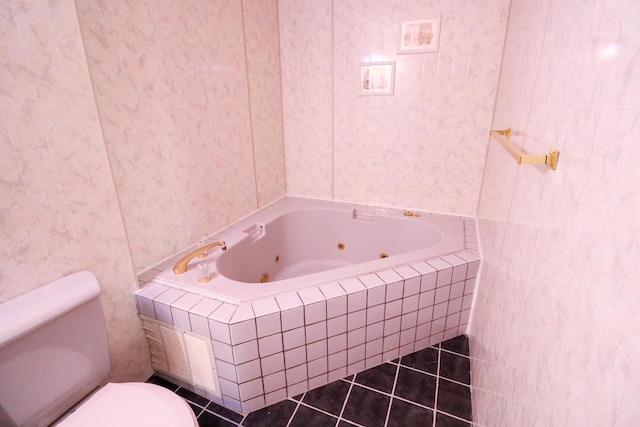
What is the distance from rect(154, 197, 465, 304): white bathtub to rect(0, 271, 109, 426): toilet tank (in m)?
0.42

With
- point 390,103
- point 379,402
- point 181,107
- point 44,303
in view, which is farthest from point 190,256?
point 390,103

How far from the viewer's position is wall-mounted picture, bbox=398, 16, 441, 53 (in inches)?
78.5

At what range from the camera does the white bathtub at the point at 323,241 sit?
1762 millimetres

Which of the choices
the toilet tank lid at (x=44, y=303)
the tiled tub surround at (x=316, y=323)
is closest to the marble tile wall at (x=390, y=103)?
the tiled tub surround at (x=316, y=323)

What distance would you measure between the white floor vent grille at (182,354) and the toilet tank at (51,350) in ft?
0.85

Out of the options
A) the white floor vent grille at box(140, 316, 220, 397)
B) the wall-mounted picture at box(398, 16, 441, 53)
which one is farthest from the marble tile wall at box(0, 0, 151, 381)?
the wall-mounted picture at box(398, 16, 441, 53)

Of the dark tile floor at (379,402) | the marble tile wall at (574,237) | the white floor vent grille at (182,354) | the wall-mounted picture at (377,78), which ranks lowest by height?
the dark tile floor at (379,402)

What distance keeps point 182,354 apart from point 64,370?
1.48ft

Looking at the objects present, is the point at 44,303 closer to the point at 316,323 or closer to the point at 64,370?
the point at 64,370

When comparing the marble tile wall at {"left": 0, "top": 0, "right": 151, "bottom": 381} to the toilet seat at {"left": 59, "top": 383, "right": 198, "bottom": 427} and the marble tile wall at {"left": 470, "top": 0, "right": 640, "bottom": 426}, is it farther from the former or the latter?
the marble tile wall at {"left": 470, "top": 0, "right": 640, "bottom": 426}

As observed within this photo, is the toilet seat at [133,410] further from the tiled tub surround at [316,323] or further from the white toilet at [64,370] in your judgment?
the tiled tub surround at [316,323]

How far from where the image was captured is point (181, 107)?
1.63 metres

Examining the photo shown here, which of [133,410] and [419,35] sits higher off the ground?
[419,35]

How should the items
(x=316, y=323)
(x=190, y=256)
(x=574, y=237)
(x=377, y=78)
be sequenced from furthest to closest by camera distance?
(x=377, y=78) < (x=190, y=256) < (x=316, y=323) < (x=574, y=237)
